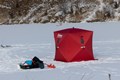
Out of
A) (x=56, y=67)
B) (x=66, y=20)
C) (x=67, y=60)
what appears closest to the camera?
(x=56, y=67)

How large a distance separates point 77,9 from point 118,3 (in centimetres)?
435

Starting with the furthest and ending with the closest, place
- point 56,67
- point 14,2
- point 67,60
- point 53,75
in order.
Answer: point 14,2 → point 67,60 → point 56,67 → point 53,75

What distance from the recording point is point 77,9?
3681cm

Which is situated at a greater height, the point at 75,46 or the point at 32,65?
the point at 75,46

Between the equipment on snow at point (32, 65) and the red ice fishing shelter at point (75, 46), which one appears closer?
the equipment on snow at point (32, 65)

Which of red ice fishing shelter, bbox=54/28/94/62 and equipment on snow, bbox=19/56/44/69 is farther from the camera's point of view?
red ice fishing shelter, bbox=54/28/94/62

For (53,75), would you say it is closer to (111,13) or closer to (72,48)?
(72,48)

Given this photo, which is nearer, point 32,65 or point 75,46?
point 32,65

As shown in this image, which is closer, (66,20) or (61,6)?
(66,20)

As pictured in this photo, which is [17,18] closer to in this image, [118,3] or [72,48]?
[118,3]

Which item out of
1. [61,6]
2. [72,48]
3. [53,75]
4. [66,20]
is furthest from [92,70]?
[61,6]

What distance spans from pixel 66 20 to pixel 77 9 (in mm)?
2523

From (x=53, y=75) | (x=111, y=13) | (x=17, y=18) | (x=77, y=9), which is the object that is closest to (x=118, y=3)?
(x=111, y=13)

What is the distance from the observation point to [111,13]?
35.0m
